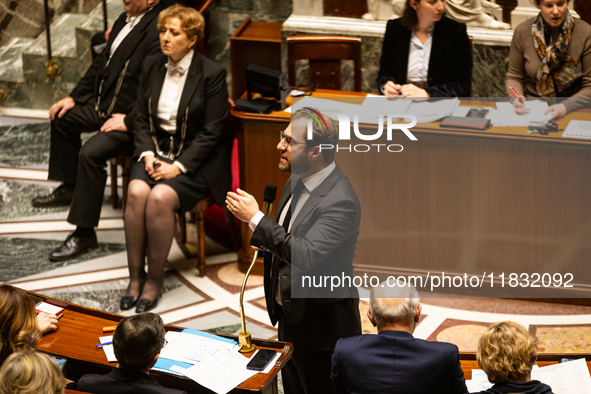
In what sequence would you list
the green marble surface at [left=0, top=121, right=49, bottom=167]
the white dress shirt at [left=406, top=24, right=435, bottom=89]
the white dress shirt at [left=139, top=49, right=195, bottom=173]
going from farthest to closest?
the green marble surface at [left=0, top=121, right=49, bottom=167]
the white dress shirt at [left=406, top=24, right=435, bottom=89]
the white dress shirt at [left=139, top=49, right=195, bottom=173]

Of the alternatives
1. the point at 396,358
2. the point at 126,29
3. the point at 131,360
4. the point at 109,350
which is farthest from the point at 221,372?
the point at 126,29

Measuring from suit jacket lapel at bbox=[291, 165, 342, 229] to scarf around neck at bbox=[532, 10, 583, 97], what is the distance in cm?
208

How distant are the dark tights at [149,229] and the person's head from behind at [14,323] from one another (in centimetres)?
175

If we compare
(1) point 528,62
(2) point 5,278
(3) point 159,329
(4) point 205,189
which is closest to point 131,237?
(4) point 205,189

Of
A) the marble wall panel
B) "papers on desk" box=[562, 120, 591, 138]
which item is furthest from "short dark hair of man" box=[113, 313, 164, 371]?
the marble wall panel

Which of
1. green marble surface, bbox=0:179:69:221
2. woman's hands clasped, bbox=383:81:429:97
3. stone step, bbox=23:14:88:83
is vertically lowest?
green marble surface, bbox=0:179:69:221

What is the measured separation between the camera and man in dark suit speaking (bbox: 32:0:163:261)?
15.7ft

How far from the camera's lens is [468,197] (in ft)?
13.9

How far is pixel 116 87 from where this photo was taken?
500 centimetres

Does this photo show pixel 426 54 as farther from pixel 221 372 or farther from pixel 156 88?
pixel 221 372

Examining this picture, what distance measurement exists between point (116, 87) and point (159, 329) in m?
2.91

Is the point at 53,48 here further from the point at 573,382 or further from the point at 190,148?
the point at 573,382

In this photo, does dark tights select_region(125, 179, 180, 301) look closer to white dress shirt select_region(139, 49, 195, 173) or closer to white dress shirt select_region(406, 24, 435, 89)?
white dress shirt select_region(139, 49, 195, 173)

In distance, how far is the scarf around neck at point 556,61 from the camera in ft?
14.0
